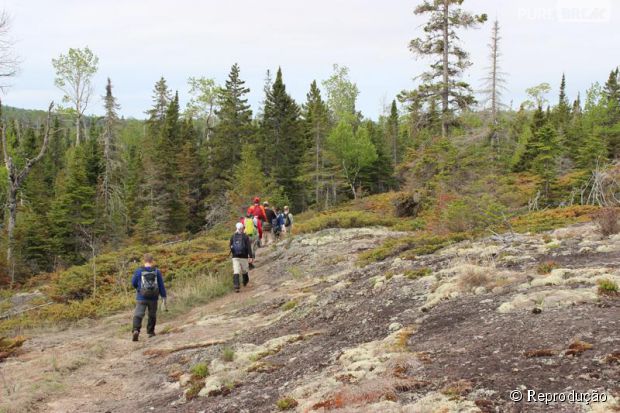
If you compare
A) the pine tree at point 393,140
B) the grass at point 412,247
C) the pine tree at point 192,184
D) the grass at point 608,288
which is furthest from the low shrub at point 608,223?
the pine tree at point 393,140

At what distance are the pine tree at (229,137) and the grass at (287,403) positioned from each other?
35.9 metres

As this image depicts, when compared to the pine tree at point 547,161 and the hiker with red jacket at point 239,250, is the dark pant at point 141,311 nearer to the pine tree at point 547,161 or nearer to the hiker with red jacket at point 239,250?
the hiker with red jacket at point 239,250

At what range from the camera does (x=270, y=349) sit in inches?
294

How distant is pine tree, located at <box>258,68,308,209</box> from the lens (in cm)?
4350

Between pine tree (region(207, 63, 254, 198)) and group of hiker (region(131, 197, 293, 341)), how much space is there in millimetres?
20062

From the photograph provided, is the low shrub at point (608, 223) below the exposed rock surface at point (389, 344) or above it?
above

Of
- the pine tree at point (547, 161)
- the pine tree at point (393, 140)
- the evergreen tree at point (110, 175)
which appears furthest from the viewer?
the pine tree at point (393, 140)

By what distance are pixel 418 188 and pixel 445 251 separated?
44.6ft

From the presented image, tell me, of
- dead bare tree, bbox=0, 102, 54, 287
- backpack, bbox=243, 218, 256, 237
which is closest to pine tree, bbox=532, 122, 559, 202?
backpack, bbox=243, 218, 256, 237

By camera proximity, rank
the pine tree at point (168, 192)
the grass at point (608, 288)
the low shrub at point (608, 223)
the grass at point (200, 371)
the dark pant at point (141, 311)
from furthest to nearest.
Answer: the pine tree at point (168, 192) < the dark pant at point (141, 311) < the low shrub at point (608, 223) < the grass at point (200, 371) < the grass at point (608, 288)

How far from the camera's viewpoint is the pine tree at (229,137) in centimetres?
4100

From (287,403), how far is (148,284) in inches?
234

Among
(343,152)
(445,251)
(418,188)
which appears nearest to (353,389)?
(445,251)

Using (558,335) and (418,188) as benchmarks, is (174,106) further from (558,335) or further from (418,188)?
(558,335)
